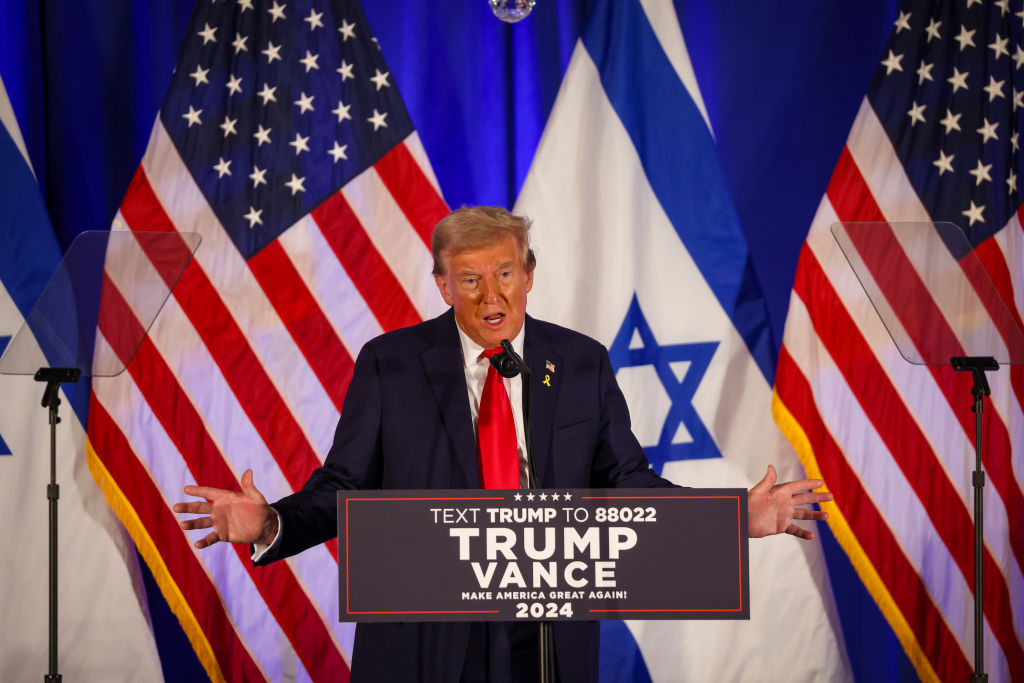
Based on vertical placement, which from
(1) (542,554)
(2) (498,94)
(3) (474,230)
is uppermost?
(2) (498,94)

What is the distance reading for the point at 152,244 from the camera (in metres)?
3.38

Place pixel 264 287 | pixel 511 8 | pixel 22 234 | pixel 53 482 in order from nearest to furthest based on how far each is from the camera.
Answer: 1. pixel 53 482
2. pixel 511 8
3. pixel 22 234
4. pixel 264 287

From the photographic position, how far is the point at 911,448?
148 inches

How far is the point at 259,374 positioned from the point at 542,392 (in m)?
1.92

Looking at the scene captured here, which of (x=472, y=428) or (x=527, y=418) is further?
(x=472, y=428)

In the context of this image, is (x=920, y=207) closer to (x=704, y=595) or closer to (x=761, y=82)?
(x=761, y=82)

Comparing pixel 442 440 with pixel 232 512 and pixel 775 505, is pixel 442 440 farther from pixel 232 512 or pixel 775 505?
pixel 775 505

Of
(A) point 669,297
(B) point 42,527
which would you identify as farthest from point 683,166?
(B) point 42,527

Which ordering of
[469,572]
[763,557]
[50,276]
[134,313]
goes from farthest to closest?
[763,557] < [50,276] < [134,313] < [469,572]

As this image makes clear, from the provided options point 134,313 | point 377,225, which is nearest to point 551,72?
point 377,225

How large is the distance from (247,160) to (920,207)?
272 cm

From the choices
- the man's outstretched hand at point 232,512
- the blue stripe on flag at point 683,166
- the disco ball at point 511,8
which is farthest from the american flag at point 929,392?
the man's outstretched hand at point 232,512

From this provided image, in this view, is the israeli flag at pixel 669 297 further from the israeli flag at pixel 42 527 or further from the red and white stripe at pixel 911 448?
the israeli flag at pixel 42 527

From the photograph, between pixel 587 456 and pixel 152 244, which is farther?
pixel 152 244
